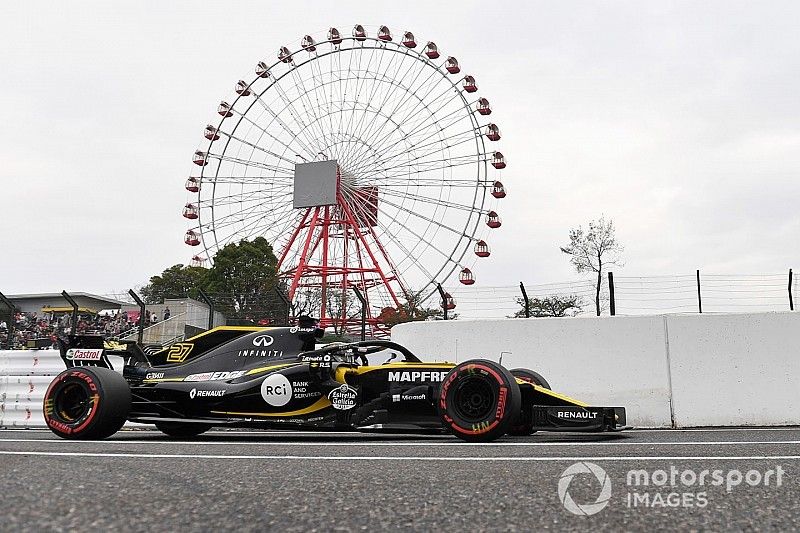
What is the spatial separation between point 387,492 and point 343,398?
12.3 feet

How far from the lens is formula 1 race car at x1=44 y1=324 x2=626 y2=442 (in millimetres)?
5832

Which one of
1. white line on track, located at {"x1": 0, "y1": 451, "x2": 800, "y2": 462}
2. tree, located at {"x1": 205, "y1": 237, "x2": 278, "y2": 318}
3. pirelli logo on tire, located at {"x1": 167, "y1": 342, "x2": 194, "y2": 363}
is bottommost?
white line on track, located at {"x1": 0, "y1": 451, "x2": 800, "y2": 462}

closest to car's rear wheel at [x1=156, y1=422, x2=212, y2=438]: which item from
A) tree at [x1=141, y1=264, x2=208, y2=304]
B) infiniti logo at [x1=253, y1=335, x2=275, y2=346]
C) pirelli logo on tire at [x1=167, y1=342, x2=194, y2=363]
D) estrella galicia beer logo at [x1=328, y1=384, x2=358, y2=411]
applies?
pirelli logo on tire at [x1=167, y1=342, x2=194, y2=363]

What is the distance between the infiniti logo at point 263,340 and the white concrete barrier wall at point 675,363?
299 cm

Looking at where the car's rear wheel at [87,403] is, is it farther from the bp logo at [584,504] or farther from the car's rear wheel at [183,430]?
the bp logo at [584,504]

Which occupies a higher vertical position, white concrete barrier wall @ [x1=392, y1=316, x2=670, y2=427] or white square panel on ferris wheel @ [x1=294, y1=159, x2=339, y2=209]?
white square panel on ferris wheel @ [x1=294, y1=159, x2=339, y2=209]

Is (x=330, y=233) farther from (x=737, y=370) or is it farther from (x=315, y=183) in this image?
(x=737, y=370)

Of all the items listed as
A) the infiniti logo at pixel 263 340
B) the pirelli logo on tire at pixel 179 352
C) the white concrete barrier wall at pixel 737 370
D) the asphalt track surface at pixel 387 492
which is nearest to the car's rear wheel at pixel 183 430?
the pirelli logo on tire at pixel 179 352

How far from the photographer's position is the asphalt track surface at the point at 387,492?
213 centimetres

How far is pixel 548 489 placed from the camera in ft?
9.05

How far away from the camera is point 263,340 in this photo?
726cm

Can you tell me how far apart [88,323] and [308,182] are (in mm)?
13992

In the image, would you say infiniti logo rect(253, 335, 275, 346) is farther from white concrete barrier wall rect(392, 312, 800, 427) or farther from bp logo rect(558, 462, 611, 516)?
bp logo rect(558, 462, 611, 516)

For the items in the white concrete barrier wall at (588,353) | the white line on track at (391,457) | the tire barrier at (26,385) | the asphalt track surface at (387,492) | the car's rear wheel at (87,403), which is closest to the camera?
the asphalt track surface at (387,492)
